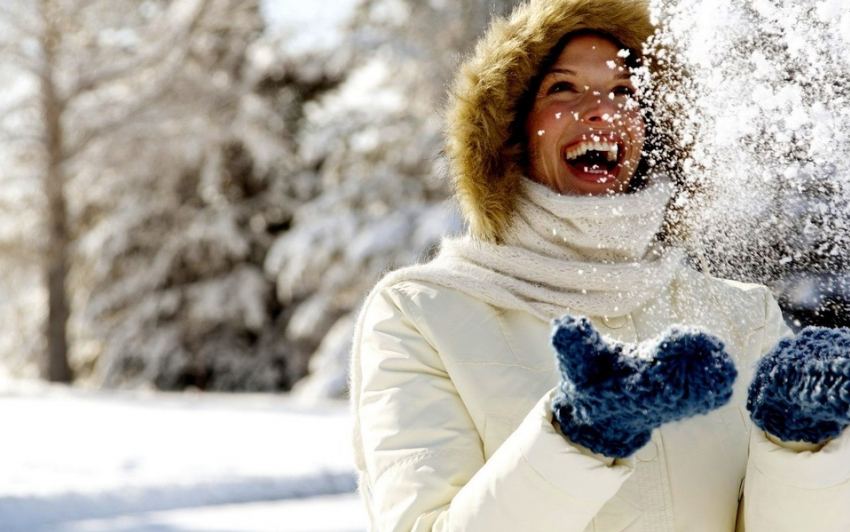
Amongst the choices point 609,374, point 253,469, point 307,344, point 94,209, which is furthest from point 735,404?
point 94,209

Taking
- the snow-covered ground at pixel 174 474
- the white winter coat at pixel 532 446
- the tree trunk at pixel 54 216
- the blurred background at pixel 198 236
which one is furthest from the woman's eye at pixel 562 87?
the tree trunk at pixel 54 216

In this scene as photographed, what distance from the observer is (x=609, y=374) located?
3.62ft

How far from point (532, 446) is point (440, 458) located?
0.23m

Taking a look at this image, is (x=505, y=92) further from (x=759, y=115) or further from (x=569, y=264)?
(x=759, y=115)

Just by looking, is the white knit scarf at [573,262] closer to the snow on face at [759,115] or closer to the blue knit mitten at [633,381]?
the snow on face at [759,115]

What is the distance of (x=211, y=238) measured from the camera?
611 inches

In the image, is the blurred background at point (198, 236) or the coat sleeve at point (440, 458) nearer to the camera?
the coat sleeve at point (440, 458)

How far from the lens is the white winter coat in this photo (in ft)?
4.12

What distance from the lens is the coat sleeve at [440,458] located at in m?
1.23

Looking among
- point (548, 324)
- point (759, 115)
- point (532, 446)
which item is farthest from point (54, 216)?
point (532, 446)

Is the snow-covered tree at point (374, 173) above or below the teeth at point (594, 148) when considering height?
below

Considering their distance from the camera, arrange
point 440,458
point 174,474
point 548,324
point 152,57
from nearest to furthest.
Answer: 1. point 440,458
2. point 548,324
3. point 174,474
4. point 152,57

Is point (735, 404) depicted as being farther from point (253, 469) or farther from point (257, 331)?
point (257, 331)

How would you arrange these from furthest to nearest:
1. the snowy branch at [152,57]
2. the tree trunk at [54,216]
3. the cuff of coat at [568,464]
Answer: the snowy branch at [152,57] < the tree trunk at [54,216] < the cuff of coat at [568,464]
